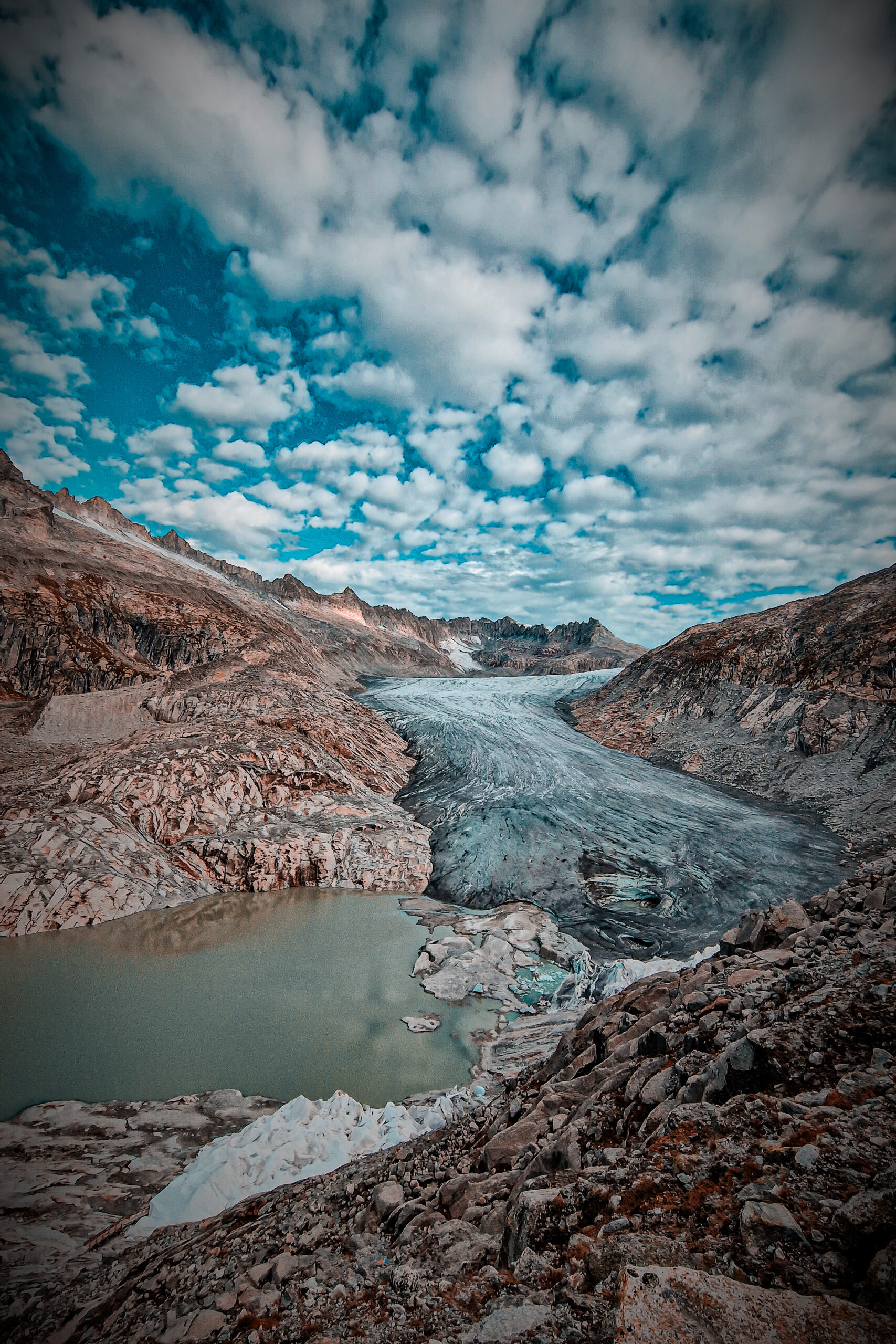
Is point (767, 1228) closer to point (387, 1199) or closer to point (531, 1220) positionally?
point (531, 1220)

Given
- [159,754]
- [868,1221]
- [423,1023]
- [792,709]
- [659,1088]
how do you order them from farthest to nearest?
1. [792,709]
2. [159,754]
3. [423,1023]
4. [659,1088]
5. [868,1221]

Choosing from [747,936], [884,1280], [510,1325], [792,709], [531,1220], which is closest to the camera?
[884,1280]

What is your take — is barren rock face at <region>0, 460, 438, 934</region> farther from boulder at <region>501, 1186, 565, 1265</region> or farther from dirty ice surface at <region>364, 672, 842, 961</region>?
boulder at <region>501, 1186, 565, 1265</region>

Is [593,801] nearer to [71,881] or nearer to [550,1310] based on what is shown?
[71,881]

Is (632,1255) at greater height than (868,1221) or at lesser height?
lesser

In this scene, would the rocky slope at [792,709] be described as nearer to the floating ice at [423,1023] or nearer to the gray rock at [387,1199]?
the floating ice at [423,1023]

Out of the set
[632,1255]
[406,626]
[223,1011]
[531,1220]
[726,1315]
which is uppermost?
[406,626]

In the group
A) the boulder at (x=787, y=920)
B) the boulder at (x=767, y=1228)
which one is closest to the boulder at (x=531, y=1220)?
the boulder at (x=767, y=1228)

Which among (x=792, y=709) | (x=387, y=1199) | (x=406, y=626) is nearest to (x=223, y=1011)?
(x=387, y=1199)
